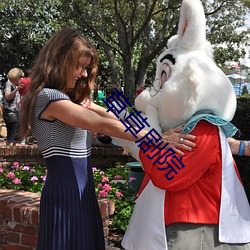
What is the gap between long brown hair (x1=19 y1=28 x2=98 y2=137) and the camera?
2023 millimetres

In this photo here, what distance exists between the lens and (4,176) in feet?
15.3

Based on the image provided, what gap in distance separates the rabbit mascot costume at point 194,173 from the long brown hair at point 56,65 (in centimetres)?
46

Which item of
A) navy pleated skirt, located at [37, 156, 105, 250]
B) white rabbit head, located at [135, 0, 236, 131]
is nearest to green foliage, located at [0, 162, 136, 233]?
navy pleated skirt, located at [37, 156, 105, 250]

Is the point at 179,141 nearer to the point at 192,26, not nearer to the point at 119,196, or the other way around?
the point at 192,26

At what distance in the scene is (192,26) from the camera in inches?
82.6

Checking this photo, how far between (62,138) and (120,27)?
1016 centimetres

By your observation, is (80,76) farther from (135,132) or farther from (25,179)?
(25,179)

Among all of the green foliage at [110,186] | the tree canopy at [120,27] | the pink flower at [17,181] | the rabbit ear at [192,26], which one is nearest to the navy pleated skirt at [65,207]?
the rabbit ear at [192,26]

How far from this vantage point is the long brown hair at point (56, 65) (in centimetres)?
202

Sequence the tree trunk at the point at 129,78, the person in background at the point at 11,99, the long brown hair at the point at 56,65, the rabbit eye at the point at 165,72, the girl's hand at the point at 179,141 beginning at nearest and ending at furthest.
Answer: the girl's hand at the point at 179,141
the long brown hair at the point at 56,65
the rabbit eye at the point at 165,72
the person in background at the point at 11,99
the tree trunk at the point at 129,78

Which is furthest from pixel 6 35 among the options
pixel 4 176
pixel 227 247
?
pixel 227 247

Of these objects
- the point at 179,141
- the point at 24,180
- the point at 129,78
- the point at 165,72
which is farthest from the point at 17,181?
the point at 129,78

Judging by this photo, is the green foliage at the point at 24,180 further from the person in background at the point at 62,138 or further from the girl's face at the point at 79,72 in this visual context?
the girl's face at the point at 79,72

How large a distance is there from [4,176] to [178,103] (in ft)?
10.6
